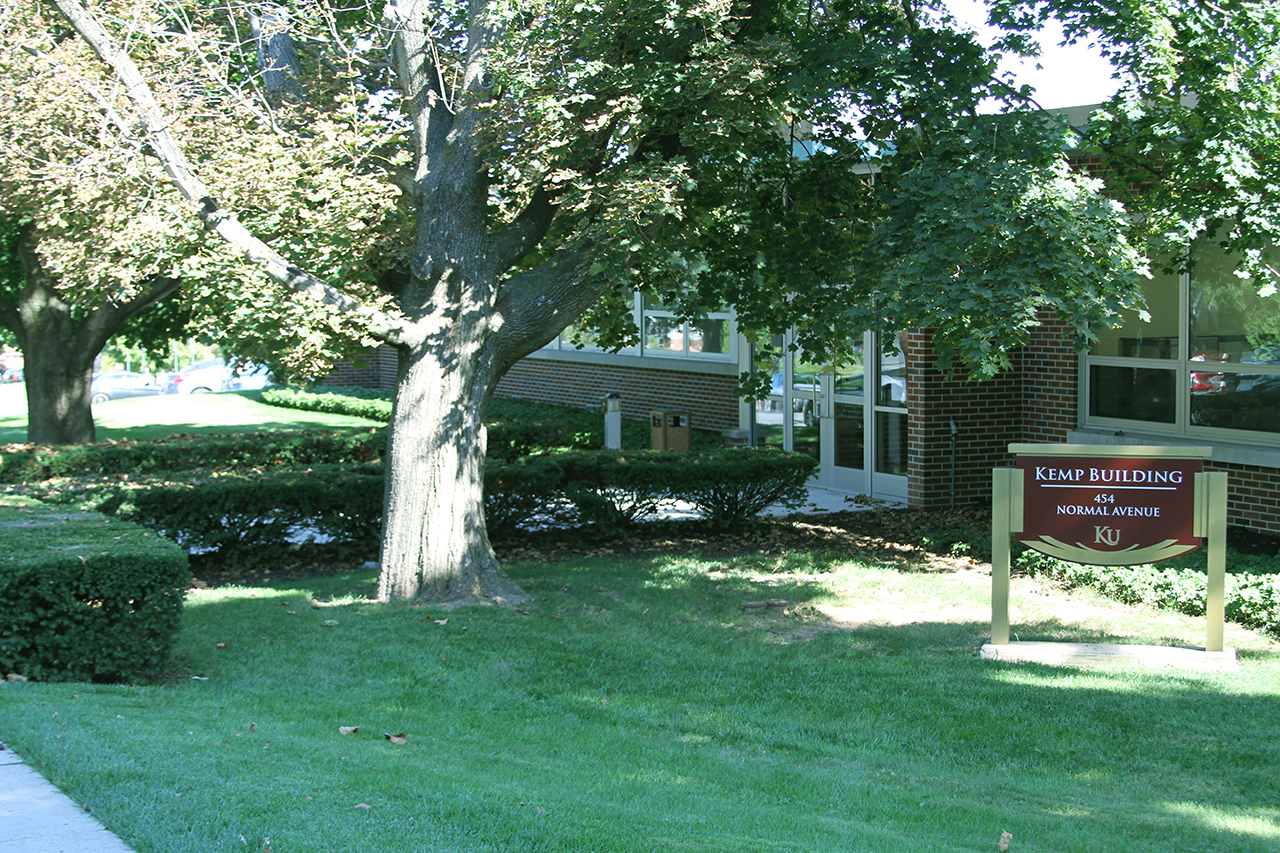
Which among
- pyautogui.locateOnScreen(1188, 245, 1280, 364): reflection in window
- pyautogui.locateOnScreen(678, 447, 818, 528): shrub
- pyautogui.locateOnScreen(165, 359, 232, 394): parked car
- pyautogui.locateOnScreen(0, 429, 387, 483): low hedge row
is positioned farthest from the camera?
pyautogui.locateOnScreen(165, 359, 232, 394): parked car

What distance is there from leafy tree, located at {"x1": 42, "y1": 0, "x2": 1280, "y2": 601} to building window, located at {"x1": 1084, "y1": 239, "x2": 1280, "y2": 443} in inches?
138

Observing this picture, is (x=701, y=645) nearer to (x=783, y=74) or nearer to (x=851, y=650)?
(x=851, y=650)

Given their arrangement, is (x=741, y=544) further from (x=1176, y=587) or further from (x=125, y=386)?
(x=125, y=386)

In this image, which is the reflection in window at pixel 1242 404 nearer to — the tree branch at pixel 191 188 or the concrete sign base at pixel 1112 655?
the concrete sign base at pixel 1112 655

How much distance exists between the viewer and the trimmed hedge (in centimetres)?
615

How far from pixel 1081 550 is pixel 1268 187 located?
2702 mm

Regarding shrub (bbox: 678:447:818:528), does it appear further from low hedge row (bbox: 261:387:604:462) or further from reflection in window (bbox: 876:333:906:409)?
low hedge row (bbox: 261:387:604:462)

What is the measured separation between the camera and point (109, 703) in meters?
5.61

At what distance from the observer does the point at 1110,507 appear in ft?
23.8

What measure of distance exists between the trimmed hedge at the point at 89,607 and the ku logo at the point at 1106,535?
569 centimetres

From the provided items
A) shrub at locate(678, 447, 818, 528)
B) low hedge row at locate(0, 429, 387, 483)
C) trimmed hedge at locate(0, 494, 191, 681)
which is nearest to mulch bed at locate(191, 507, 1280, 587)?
shrub at locate(678, 447, 818, 528)

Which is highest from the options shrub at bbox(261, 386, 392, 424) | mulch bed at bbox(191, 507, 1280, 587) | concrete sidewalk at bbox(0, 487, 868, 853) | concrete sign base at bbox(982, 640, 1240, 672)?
shrub at bbox(261, 386, 392, 424)

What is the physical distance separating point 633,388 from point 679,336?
169 centimetres

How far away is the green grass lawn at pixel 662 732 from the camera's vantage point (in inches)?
163
